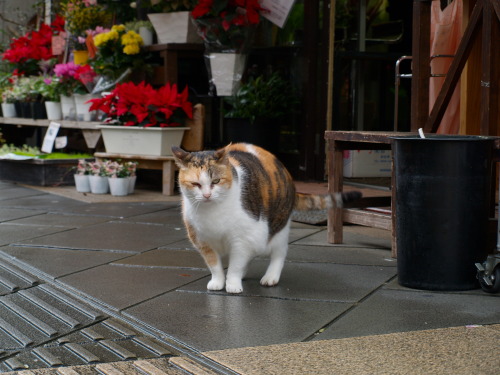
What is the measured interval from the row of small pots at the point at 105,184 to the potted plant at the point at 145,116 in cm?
30

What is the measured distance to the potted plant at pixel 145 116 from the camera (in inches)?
263

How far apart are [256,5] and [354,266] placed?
3183 millimetres

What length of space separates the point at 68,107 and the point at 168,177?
187 centimetres

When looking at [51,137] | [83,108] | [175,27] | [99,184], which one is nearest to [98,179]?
[99,184]

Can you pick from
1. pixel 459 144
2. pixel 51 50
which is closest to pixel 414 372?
pixel 459 144

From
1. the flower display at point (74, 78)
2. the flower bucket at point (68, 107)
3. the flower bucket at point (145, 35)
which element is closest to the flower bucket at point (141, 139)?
the flower display at point (74, 78)

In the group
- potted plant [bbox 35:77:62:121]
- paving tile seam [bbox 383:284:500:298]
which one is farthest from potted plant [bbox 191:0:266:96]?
paving tile seam [bbox 383:284:500:298]

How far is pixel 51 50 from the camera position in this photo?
917 cm

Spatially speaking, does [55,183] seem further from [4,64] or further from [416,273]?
[416,273]

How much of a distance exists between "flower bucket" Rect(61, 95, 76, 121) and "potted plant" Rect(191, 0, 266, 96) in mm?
1898

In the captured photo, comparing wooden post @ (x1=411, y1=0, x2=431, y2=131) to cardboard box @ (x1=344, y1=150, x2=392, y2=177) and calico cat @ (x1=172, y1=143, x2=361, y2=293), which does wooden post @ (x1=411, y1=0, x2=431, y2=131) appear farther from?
cardboard box @ (x1=344, y1=150, x2=392, y2=177)

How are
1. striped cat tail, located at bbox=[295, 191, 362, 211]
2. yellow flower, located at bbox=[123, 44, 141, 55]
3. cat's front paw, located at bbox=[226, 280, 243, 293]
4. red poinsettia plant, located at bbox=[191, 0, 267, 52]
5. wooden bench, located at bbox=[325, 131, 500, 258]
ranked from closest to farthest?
1. cat's front paw, located at bbox=[226, 280, 243, 293]
2. striped cat tail, located at bbox=[295, 191, 362, 211]
3. wooden bench, located at bbox=[325, 131, 500, 258]
4. red poinsettia plant, located at bbox=[191, 0, 267, 52]
5. yellow flower, located at bbox=[123, 44, 141, 55]

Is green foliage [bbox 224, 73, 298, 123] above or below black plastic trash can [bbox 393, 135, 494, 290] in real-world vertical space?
above

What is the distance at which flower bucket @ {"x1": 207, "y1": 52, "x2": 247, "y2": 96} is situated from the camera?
6.64m
